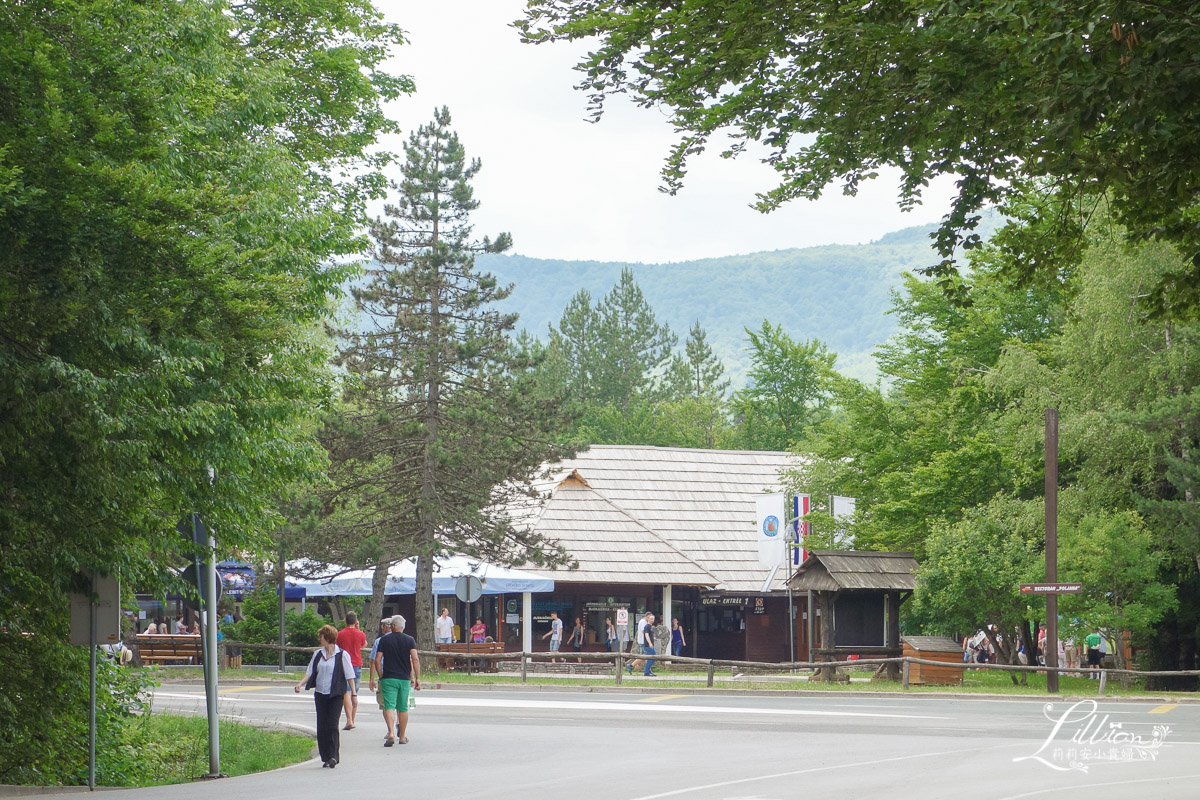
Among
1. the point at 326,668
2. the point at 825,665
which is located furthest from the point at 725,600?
the point at 326,668

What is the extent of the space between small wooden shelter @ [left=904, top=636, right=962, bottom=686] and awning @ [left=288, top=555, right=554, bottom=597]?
40.5ft

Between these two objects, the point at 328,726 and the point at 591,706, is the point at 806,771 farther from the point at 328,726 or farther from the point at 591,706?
the point at 591,706

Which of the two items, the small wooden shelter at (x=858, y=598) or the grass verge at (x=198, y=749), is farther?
the small wooden shelter at (x=858, y=598)

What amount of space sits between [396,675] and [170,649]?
2310 centimetres

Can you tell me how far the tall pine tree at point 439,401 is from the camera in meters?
37.5

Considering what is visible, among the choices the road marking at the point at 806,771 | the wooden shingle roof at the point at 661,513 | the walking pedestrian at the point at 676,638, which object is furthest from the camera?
the wooden shingle roof at the point at 661,513

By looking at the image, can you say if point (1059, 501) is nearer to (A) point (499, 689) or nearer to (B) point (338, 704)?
(A) point (499, 689)

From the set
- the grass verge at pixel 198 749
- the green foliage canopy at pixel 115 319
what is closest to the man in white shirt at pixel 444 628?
the grass verge at pixel 198 749

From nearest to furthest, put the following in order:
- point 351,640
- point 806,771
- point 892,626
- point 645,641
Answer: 1. point 806,771
2. point 351,640
3. point 892,626
4. point 645,641

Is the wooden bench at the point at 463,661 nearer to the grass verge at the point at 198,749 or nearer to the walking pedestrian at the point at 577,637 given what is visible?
the walking pedestrian at the point at 577,637

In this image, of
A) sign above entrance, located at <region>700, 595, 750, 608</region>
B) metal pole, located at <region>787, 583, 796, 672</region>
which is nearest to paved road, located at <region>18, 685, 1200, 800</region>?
metal pole, located at <region>787, 583, 796, 672</region>

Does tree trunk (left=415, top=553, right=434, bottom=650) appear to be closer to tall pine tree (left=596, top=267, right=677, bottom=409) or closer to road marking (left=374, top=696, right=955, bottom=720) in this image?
road marking (left=374, top=696, right=955, bottom=720)

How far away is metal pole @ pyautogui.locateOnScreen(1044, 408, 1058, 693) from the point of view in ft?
98.7

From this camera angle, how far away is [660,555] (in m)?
45.7
